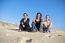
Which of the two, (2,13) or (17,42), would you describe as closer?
(17,42)

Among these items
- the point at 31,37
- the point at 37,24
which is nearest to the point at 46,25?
the point at 37,24

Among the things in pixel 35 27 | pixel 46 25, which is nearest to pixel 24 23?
pixel 35 27

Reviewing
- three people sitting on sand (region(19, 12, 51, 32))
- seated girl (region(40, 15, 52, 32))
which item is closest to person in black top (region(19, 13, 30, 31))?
three people sitting on sand (region(19, 12, 51, 32))

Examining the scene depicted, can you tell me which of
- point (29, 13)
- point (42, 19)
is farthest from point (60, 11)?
point (29, 13)

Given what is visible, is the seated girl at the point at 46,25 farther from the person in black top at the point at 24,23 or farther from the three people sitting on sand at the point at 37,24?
the person in black top at the point at 24,23

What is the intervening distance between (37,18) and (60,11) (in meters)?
0.24

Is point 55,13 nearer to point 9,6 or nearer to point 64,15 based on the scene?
point 64,15

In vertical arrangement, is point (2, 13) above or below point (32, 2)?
below

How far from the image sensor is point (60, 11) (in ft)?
5.51

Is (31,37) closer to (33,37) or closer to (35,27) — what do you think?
(33,37)

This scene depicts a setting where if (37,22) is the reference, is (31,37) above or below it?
below

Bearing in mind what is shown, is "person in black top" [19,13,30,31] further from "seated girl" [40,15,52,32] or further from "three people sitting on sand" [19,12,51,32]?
"seated girl" [40,15,52,32]

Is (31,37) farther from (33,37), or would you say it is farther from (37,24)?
(37,24)

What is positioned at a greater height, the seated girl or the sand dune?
the seated girl
